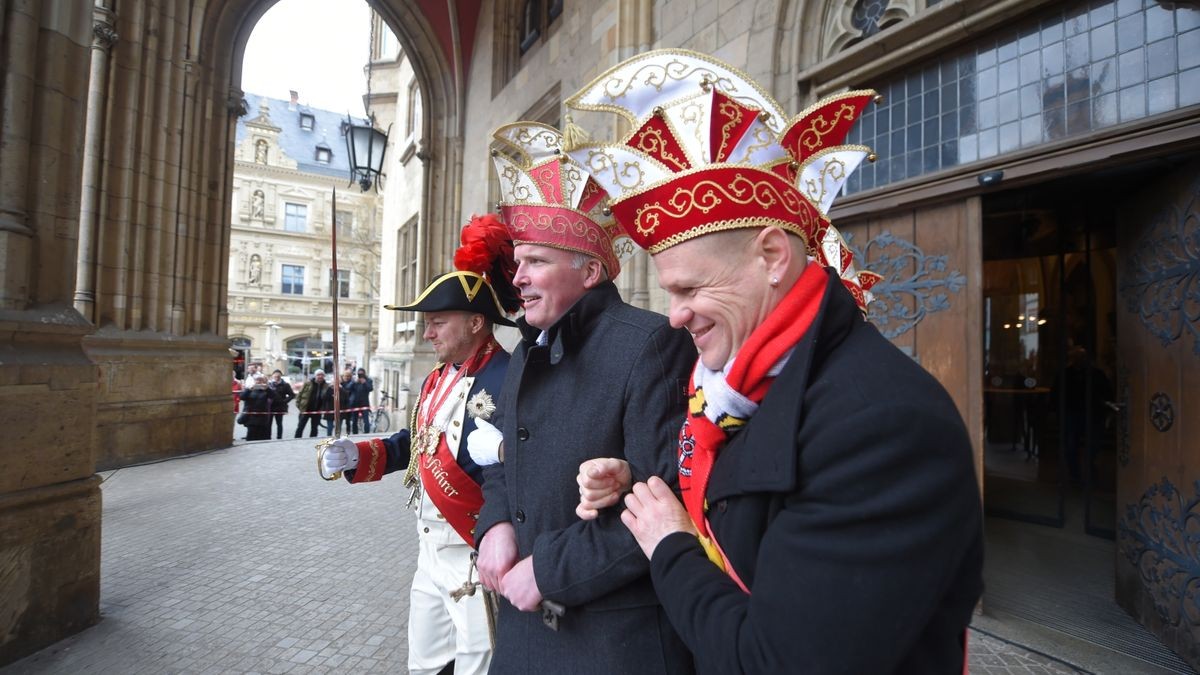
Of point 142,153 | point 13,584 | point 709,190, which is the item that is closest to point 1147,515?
point 709,190

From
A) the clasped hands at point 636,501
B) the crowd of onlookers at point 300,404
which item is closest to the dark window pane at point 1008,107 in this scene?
the clasped hands at point 636,501

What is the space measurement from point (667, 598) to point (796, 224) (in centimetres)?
77

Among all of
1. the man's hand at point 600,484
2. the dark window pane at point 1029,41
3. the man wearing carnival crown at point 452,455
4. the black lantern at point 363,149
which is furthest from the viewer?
the black lantern at point 363,149

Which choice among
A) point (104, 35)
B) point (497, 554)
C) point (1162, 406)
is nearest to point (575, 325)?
point (497, 554)

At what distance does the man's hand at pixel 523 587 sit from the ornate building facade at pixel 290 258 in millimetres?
31625

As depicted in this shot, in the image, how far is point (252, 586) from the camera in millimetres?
3668

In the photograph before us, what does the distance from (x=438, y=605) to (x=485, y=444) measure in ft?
2.70

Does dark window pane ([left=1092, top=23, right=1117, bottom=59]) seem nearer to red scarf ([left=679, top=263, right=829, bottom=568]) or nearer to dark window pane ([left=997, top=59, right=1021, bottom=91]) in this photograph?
dark window pane ([left=997, top=59, right=1021, bottom=91])

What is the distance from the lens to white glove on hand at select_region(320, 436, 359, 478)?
232 centimetres

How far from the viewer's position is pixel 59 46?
312 cm

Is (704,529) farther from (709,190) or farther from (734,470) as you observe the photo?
(709,190)

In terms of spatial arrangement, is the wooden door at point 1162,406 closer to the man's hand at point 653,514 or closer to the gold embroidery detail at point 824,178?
the gold embroidery detail at point 824,178

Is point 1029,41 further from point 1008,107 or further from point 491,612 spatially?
point 491,612

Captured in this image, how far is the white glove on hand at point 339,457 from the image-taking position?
7.63 feet
